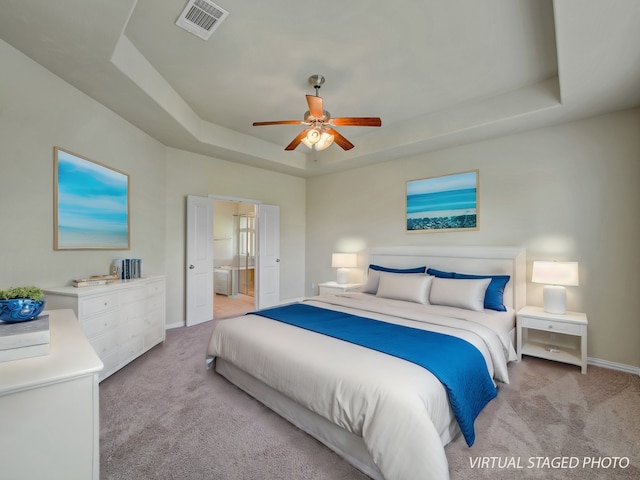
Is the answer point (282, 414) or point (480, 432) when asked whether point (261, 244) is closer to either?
point (282, 414)

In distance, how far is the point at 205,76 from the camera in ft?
9.81

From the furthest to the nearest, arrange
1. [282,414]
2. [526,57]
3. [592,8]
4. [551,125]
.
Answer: [551,125] → [526,57] → [282,414] → [592,8]

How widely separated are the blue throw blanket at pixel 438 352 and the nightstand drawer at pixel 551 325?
4.33 ft

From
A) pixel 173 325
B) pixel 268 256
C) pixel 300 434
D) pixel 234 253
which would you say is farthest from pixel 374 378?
pixel 234 253

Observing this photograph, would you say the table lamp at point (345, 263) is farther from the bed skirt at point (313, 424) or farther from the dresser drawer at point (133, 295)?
the dresser drawer at point (133, 295)

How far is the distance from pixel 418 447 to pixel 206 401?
5.59 feet

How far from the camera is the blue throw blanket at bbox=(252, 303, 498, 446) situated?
67.6 inches

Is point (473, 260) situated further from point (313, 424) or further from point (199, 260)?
point (199, 260)

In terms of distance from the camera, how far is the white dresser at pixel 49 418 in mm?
951

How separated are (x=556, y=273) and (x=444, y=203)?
158 centimetres

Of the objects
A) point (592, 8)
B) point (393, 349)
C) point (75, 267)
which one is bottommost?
point (393, 349)

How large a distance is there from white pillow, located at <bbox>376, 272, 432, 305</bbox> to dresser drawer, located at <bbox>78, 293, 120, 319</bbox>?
2808 millimetres

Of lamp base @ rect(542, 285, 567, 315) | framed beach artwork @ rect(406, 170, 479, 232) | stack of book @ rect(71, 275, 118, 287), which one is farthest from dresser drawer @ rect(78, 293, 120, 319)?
lamp base @ rect(542, 285, 567, 315)

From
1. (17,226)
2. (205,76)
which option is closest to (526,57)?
(205,76)
